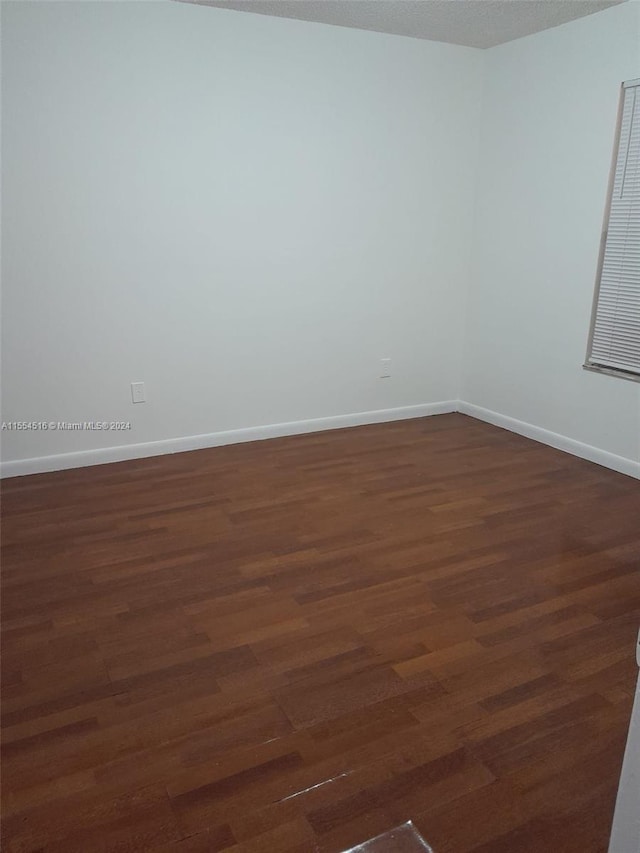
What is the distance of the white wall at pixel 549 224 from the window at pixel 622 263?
0.21 ft

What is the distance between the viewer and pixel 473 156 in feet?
14.5

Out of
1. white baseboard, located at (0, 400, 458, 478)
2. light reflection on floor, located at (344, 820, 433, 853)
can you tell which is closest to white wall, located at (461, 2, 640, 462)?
white baseboard, located at (0, 400, 458, 478)

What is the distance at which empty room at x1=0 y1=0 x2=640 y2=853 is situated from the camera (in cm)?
167

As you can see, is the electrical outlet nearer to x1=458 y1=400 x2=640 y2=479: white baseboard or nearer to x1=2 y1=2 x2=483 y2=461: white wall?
x1=2 y1=2 x2=483 y2=461: white wall

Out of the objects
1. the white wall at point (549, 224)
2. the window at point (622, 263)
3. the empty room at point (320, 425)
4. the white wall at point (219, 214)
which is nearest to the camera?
the empty room at point (320, 425)

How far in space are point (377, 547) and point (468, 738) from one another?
1106mm

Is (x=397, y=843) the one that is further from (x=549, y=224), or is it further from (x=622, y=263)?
(x=549, y=224)

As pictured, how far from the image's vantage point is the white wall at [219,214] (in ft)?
10.7

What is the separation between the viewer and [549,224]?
3.98 m

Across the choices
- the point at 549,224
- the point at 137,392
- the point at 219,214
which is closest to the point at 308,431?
the point at 137,392

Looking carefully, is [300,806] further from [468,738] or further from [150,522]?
[150,522]

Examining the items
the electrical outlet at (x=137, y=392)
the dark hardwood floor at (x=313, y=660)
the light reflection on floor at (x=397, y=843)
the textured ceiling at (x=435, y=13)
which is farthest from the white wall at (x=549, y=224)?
the light reflection on floor at (x=397, y=843)

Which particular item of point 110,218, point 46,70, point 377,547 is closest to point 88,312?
point 110,218

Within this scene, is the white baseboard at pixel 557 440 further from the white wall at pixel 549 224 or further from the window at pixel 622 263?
the window at pixel 622 263
